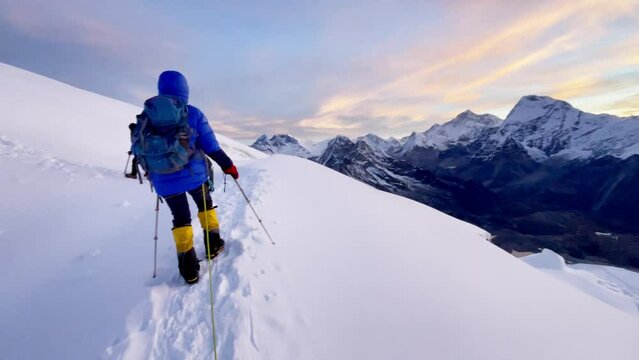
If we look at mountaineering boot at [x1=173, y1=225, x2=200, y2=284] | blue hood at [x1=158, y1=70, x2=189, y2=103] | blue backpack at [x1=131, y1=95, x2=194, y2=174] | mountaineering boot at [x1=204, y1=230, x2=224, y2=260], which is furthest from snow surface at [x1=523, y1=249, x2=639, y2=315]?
blue hood at [x1=158, y1=70, x2=189, y2=103]

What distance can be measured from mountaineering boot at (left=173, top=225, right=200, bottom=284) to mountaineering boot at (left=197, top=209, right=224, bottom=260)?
0.41 metres

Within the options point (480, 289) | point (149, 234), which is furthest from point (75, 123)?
point (480, 289)

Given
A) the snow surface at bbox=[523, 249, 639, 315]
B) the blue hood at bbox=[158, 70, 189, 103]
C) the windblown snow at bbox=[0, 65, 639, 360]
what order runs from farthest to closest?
1. the snow surface at bbox=[523, 249, 639, 315]
2. the blue hood at bbox=[158, 70, 189, 103]
3. the windblown snow at bbox=[0, 65, 639, 360]

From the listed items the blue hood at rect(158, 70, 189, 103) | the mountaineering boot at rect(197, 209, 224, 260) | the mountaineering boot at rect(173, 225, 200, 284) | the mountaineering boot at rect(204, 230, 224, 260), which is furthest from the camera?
the mountaineering boot at rect(204, 230, 224, 260)

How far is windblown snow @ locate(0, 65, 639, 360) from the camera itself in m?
4.58

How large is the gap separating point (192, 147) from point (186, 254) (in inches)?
68.9

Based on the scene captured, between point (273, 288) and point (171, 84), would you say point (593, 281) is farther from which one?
point (171, 84)

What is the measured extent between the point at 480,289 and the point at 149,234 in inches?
304

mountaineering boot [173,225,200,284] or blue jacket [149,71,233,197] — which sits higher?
blue jacket [149,71,233,197]

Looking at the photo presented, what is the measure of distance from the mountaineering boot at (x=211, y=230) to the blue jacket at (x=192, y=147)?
0.65 meters

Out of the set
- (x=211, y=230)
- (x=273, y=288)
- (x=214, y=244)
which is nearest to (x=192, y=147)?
(x=211, y=230)

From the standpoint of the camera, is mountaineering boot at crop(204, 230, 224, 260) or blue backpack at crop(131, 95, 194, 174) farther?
mountaineering boot at crop(204, 230, 224, 260)

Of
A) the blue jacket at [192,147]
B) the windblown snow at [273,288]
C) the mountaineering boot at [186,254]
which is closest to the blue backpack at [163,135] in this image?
the blue jacket at [192,147]

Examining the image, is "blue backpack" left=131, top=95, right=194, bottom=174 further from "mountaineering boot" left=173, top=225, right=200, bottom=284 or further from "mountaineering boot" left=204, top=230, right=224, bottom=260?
"mountaineering boot" left=204, top=230, right=224, bottom=260
